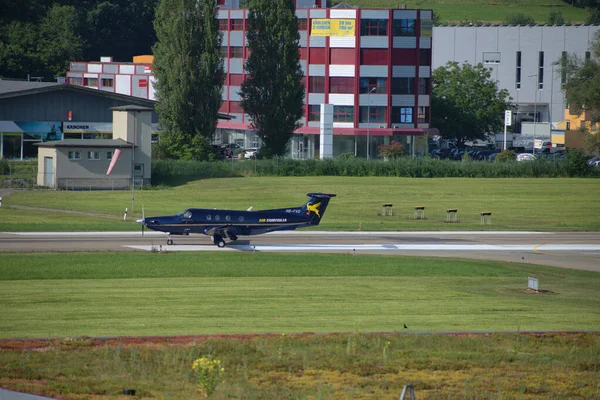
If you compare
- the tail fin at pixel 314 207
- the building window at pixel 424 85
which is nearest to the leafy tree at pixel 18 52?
the building window at pixel 424 85

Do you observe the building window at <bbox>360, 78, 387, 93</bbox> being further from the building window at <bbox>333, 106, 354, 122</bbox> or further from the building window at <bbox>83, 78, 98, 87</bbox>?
the building window at <bbox>83, 78, 98, 87</bbox>


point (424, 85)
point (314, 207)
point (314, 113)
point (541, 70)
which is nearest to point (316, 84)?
point (314, 113)

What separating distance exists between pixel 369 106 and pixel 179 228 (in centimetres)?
6376

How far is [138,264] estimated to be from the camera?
123ft

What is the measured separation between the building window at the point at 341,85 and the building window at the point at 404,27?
8278 millimetres

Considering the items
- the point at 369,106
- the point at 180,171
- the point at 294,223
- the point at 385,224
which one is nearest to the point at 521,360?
the point at 294,223

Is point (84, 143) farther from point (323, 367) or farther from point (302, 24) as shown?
point (323, 367)

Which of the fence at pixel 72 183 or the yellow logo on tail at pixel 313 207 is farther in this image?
the fence at pixel 72 183

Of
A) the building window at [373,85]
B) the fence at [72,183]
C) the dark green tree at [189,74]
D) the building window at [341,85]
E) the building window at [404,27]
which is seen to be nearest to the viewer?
the fence at [72,183]

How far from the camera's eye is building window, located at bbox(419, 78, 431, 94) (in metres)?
105

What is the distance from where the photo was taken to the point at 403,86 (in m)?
104

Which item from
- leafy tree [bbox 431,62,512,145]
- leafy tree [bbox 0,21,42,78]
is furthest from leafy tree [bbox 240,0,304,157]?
leafy tree [bbox 0,21,42,78]

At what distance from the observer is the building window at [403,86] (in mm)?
104062

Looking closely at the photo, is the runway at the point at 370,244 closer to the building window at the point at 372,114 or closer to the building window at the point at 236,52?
the building window at the point at 372,114
